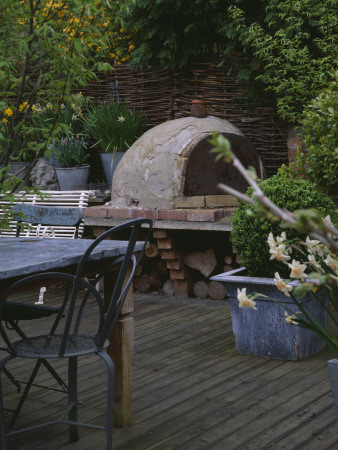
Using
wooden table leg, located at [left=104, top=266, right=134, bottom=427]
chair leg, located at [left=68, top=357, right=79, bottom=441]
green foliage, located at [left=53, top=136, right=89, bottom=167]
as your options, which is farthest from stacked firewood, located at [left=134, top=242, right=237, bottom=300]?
chair leg, located at [left=68, top=357, right=79, bottom=441]

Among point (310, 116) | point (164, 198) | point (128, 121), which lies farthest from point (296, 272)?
point (128, 121)

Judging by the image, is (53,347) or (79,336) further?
(79,336)

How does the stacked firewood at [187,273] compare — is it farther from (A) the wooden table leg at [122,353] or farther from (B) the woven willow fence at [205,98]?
(A) the wooden table leg at [122,353]

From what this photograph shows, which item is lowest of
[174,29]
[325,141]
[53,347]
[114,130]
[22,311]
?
[53,347]

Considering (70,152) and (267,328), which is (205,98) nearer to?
(70,152)

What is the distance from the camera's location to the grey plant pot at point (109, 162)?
8031 millimetres

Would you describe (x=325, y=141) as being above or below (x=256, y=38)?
below

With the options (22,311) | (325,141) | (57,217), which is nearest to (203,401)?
(22,311)

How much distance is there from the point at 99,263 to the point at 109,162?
193 inches

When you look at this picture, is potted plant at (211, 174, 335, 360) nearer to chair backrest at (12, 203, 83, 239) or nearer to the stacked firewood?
chair backrest at (12, 203, 83, 239)

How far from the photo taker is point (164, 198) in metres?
6.72

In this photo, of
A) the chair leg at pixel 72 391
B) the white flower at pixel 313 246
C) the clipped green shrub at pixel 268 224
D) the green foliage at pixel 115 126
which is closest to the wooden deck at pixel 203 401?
the chair leg at pixel 72 391

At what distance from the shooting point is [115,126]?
7.98 m

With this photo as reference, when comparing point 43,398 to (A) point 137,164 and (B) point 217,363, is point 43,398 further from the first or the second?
(A) point 137,164
